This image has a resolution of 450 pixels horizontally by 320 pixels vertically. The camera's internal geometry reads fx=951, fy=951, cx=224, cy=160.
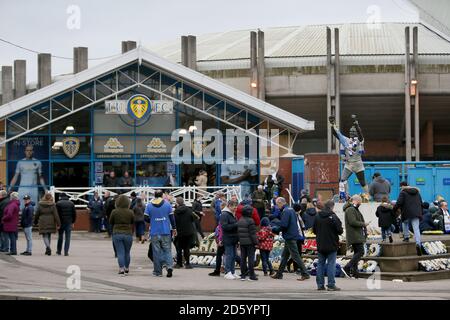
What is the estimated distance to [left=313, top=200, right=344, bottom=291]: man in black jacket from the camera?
17.5 meters

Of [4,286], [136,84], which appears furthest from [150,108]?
[4,286]

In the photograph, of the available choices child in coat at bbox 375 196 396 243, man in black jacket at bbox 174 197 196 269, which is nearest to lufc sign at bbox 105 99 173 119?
man in black jacket at bbox 174 197 196 269

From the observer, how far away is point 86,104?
3900 cm

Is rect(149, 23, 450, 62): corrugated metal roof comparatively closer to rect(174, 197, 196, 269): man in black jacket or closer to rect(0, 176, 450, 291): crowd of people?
rect(0, 176, 450, 291): crowd of people

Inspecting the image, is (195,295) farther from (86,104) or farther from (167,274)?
(86,104)

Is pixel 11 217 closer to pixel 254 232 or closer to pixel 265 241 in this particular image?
pixel 265 241

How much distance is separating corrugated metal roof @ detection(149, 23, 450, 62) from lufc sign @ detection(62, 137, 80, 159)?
21.0 meters

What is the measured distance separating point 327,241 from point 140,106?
22371mm

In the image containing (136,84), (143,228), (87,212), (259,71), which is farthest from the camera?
(259,71)

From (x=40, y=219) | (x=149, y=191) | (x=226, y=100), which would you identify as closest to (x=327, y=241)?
(x=40, y=219)

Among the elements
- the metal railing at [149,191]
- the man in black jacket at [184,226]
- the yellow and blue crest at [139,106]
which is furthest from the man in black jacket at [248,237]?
the yellow and blue crest at [139,106]

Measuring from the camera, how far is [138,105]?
38906 millimetres

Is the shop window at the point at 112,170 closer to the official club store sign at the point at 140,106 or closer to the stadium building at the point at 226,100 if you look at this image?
the stadium building at the point at 226,100

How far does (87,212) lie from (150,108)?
5.33 m
